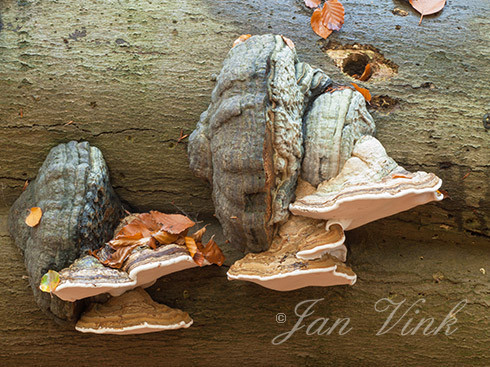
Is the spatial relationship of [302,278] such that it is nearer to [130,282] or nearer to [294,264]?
[294,264]

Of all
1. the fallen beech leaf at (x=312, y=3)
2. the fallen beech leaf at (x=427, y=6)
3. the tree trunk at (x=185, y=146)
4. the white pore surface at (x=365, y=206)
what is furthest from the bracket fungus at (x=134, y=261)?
the fallen beech leaf at (x=427, y=6)

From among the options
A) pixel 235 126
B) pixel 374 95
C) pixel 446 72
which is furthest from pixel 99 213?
pixel 446 72

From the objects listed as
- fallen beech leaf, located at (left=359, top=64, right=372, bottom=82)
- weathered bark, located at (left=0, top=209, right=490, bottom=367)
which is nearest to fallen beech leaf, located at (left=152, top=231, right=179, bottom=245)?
weathered bark, located at (left=0, top=209, right=490, bottom=367)

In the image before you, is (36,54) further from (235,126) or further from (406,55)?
(406,55)

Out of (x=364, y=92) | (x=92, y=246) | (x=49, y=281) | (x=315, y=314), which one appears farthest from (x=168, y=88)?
(x=315, y=314)

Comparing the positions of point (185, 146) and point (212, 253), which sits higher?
point (185, 146)

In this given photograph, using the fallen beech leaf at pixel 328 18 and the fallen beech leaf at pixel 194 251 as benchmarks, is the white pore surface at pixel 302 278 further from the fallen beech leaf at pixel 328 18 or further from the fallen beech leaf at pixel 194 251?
the fallen beech leaf at pixel 328 18
